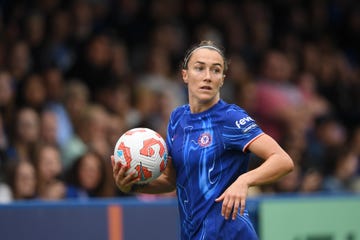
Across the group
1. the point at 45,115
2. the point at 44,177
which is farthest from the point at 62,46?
the point at 44,177

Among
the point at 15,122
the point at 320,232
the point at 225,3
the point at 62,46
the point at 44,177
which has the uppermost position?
the point at 225,3

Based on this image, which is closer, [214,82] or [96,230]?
[214,82]

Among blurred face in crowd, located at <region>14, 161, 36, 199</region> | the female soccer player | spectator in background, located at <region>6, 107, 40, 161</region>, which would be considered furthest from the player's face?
spectator in background, located at <region>6, 107, 40, 161</region>

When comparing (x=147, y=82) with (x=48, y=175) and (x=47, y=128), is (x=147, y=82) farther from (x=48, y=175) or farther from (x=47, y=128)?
(x=48, y=175)

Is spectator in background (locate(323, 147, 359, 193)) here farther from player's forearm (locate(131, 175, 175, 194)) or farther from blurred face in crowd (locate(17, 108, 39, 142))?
player's forearm (locate(131, 175, 175, 194))

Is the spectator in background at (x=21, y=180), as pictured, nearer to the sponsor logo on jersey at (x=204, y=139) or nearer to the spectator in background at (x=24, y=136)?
the spectator in background at (x=24, y=136)

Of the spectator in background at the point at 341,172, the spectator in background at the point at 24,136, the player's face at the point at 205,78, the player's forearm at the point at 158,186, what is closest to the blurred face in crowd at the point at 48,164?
the spectator in background at the point at 24,136

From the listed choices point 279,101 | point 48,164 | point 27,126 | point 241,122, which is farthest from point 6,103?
point 241,122

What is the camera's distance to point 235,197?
520cm

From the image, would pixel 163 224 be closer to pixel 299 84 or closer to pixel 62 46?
pixel 62 46

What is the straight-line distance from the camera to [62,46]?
1094 centimetres

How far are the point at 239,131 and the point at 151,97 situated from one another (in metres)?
5.77

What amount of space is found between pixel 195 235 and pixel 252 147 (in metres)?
0.68

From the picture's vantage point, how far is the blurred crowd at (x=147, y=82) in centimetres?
922
